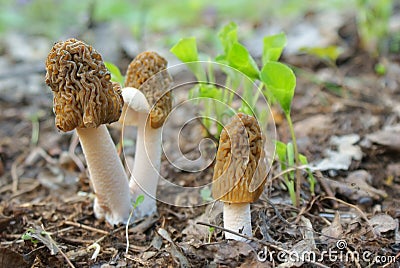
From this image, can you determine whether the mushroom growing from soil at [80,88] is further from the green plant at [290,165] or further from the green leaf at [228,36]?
the green plant at [290,165]

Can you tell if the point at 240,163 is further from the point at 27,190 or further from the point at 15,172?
A: the point at 15,172

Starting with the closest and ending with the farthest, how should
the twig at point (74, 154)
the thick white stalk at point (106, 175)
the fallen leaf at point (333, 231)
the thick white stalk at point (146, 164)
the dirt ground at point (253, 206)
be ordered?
the dirt ground at point (253, 206) < the fallen leaf at point (333, 231) < the thick white stalk at point (106, 175) < the thick white stalk at point (146, 164) < the twig at point (74, 154)

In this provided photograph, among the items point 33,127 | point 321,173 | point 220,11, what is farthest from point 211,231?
point 220,11

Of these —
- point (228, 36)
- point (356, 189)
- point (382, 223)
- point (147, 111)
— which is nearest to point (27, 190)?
point (147, 111)

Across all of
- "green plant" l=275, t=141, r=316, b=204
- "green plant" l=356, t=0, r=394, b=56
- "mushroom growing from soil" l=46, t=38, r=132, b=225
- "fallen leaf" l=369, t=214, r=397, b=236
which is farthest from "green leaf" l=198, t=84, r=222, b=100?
"green plant" l=356, t=0, r=394, b=56

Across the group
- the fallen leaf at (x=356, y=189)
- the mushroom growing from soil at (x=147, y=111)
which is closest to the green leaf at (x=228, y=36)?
the mushroom growing from soil at (x=147, y=111)

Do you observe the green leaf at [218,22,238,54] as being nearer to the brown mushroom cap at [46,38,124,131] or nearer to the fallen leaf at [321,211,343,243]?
the brown mushroom cap at [46,38,124,131]
